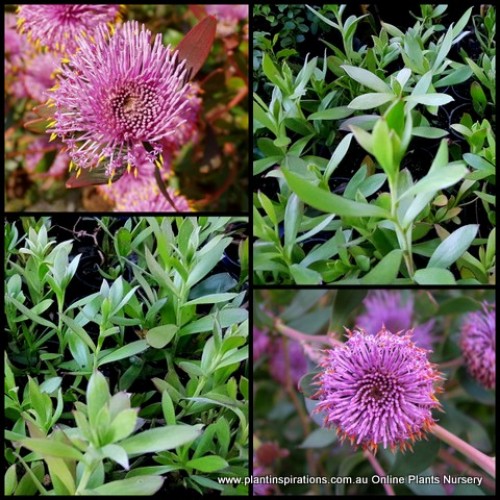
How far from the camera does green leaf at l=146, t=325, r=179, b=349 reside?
1.45ft

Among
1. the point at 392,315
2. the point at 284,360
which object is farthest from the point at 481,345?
the point at 284,360

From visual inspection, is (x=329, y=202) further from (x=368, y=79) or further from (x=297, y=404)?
(x=297, y=404)

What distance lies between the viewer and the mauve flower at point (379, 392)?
451 mm

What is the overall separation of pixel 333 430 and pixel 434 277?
177 mm

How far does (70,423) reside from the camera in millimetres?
488

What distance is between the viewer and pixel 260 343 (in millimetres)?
570

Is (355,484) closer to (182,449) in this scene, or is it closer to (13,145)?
(182,449)

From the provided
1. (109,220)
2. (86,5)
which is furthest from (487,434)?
(86,5)

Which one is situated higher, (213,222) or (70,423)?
(213,222)

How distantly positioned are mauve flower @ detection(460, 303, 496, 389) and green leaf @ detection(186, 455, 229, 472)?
26 cm

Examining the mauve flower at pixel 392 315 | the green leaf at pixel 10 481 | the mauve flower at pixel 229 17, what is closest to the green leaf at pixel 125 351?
the green leaf at pixel 10 481

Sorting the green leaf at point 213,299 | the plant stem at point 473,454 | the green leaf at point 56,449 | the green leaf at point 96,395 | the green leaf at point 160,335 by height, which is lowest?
the plant stem at point 473,454

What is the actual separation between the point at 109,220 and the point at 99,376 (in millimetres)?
160

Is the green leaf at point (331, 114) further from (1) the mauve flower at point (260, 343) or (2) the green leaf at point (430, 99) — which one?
(1) the mauve flower at point (260, 343)
